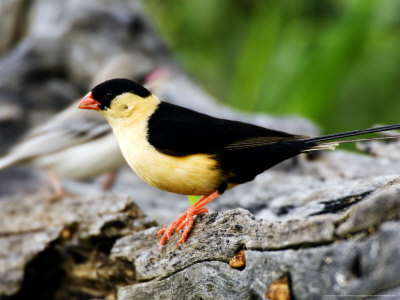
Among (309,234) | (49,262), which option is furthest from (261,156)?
(49,262)

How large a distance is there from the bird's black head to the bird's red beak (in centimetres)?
2

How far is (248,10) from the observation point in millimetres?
8930

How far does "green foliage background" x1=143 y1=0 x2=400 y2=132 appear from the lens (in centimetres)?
720

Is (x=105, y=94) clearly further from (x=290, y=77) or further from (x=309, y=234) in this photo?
(x=290, y=77)

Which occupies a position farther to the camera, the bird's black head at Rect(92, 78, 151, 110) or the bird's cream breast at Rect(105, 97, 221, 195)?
the bird's black head at Rect(92, 78, 151, 110)

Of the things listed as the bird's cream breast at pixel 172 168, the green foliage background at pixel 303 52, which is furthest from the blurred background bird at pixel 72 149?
the green foliage background at pixel 303 52

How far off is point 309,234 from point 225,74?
761 cm

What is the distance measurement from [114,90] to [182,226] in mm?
880

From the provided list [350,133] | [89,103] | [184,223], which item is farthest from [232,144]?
[89,103]

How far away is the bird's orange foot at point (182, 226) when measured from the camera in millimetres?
2816

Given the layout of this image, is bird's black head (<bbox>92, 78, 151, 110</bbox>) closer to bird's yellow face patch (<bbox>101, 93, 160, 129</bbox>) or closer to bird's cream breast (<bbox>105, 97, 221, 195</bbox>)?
bird's yellow face patch (<bbox>101, 93, 160, 129</bbox>)

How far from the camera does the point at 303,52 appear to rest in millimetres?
7859

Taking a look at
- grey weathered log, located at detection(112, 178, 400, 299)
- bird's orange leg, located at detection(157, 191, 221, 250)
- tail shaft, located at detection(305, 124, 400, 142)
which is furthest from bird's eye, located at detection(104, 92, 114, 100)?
tail shaft, located at detection(305, 124, 400, 142)

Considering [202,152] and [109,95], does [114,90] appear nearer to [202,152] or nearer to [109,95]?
[109,95]
